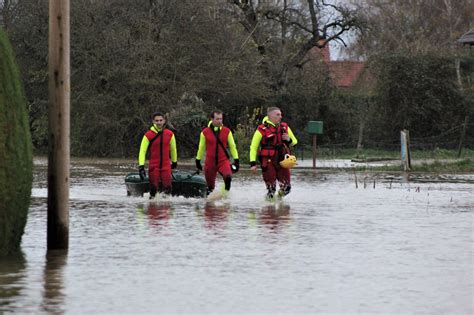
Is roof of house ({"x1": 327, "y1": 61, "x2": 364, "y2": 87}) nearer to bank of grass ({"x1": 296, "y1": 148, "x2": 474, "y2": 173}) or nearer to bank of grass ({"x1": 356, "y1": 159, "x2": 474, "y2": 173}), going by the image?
bank of grass ({"x1": 296, "y1": 148, "x2": 474, "y2": 173})

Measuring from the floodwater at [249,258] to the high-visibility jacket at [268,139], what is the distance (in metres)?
0.91

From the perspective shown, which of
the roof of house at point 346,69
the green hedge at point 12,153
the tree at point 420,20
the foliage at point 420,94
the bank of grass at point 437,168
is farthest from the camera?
the roof of house at point 346,69

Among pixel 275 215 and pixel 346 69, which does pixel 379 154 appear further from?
pixel 346 69

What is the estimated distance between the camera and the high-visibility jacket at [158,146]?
71.4 feet

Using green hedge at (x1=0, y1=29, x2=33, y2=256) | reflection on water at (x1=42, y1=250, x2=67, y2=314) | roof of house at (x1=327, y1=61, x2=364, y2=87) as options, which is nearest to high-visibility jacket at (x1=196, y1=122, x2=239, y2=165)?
reflection on water at (x1=42, y1=250, x2=67, y2=314)

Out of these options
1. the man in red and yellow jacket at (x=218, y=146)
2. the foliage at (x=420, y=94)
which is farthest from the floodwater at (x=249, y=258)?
the foliage at (x=420, y=94)

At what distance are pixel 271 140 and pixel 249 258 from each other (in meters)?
8.75

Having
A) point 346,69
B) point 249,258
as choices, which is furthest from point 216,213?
point 346,69

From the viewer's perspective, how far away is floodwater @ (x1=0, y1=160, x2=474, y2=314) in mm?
10461

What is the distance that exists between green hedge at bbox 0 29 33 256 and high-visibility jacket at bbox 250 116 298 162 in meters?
9.26

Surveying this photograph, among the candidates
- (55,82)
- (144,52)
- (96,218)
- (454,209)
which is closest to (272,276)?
(55,82)

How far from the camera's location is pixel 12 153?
12797 millimetres

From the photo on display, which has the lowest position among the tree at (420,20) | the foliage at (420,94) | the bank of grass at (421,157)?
the bank of grass at (421,157)

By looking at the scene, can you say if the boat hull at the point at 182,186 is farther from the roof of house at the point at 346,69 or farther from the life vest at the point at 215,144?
the roof of house at the point at 346,69
